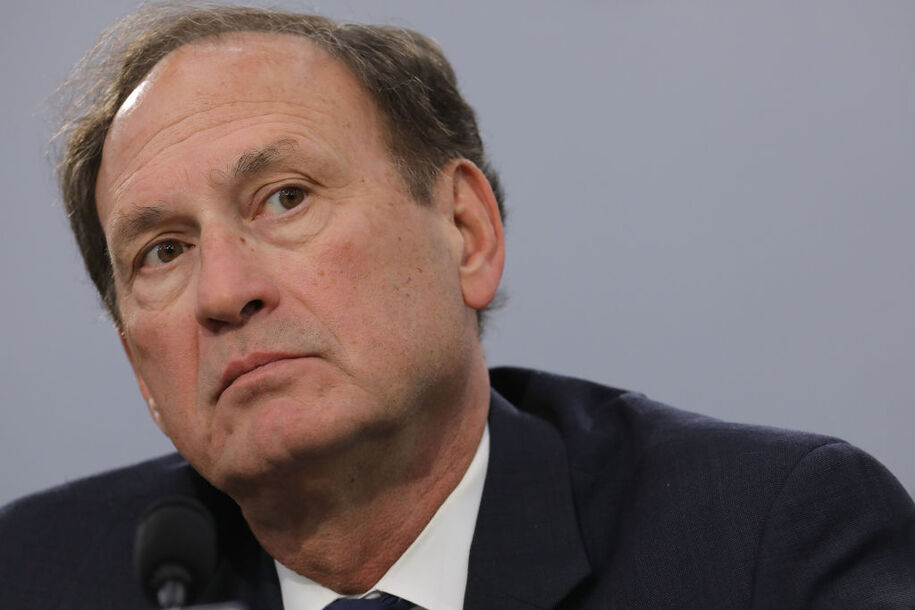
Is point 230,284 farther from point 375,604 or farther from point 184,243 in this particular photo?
point 375,604

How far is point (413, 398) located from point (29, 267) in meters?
2.14

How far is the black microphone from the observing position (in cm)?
156

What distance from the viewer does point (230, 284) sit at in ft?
5.78

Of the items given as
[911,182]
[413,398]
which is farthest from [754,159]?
[413,398]

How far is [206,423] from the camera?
74.7 inches

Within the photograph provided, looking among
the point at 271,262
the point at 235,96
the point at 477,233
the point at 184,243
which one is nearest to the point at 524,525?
the point at 477,233

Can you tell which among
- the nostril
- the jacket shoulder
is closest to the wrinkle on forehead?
the nostril

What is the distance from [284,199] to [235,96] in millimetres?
219

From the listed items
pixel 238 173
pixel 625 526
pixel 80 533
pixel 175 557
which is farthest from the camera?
pixel 80 533

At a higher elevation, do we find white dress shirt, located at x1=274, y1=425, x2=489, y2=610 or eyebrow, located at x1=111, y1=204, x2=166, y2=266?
eyebrow, located at x1=111, y1=204, x2=166, y2=266

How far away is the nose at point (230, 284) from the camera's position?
176 centimetres

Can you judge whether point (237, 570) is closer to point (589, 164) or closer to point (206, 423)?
point (206, 423)

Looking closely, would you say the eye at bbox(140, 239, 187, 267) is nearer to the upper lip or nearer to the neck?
the upper lip

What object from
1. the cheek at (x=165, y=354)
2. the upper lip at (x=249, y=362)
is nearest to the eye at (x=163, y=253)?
the cheek at (x=165, y=354)
